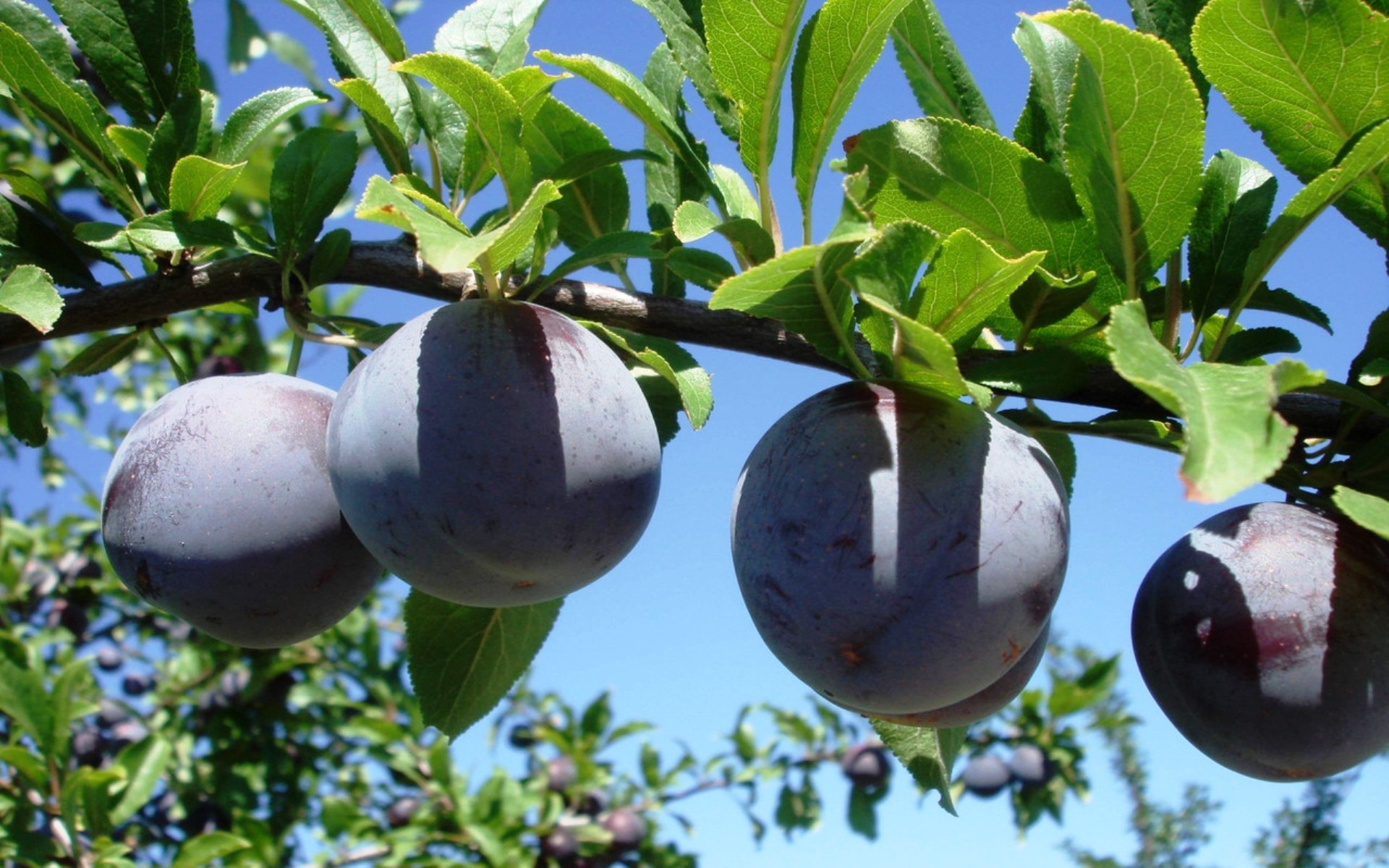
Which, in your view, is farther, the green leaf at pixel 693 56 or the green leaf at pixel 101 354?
the green leaf at pixel 101 354

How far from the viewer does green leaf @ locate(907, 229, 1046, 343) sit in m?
0.75

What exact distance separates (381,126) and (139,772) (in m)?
2.23

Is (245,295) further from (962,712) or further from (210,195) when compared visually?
(962,712)

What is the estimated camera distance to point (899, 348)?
2.73ft

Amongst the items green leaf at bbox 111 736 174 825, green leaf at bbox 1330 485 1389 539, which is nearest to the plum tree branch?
green leaf at bbox 1330 485 1389 539

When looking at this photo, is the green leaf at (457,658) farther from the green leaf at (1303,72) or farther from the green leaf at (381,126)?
the green leaf at (1303,72)

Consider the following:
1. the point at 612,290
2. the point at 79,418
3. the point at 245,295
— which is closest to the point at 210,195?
the point at 245,295

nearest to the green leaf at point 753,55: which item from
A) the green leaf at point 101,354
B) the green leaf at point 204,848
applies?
the green leaf at point 101,354

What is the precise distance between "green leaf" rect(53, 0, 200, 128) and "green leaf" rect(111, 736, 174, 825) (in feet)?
6.64

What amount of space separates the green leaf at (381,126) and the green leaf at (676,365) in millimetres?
266

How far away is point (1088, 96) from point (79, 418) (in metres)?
4.56

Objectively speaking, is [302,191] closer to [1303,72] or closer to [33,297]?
[33,297]

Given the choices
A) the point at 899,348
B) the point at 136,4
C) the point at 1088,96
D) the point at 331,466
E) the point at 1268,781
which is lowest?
the point at 331,466

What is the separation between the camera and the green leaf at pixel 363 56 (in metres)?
1.07
